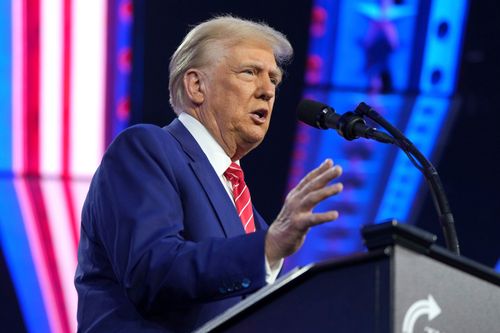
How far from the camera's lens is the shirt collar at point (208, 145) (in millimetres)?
2156

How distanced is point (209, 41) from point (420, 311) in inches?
43.0

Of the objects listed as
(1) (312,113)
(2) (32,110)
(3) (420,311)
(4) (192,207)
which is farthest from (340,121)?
(2) (32,110)

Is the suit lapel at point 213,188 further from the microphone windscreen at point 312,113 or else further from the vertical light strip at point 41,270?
the vertical light strip at point 41,270

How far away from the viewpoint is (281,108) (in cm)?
417

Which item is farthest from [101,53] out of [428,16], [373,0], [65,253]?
[428,16]

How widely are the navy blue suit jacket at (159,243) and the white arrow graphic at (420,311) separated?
336 mm

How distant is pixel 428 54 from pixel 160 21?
1186 millimetres

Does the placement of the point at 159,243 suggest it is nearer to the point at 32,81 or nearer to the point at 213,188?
the point at 213,188

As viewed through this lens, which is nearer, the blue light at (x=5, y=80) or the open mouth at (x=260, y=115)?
the open mouth at (x=260, y=115)

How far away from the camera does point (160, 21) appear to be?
3.91 meters

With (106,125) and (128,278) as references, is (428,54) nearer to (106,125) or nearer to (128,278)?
(106,125)

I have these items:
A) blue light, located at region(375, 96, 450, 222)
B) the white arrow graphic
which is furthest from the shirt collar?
blue light, located at region(375, 96, 450, 222)

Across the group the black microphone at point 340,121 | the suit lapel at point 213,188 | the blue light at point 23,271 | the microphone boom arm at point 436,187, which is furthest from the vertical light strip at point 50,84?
the microphone boom arm at point 436,187

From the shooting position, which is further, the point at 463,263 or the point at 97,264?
the point at 97,264
